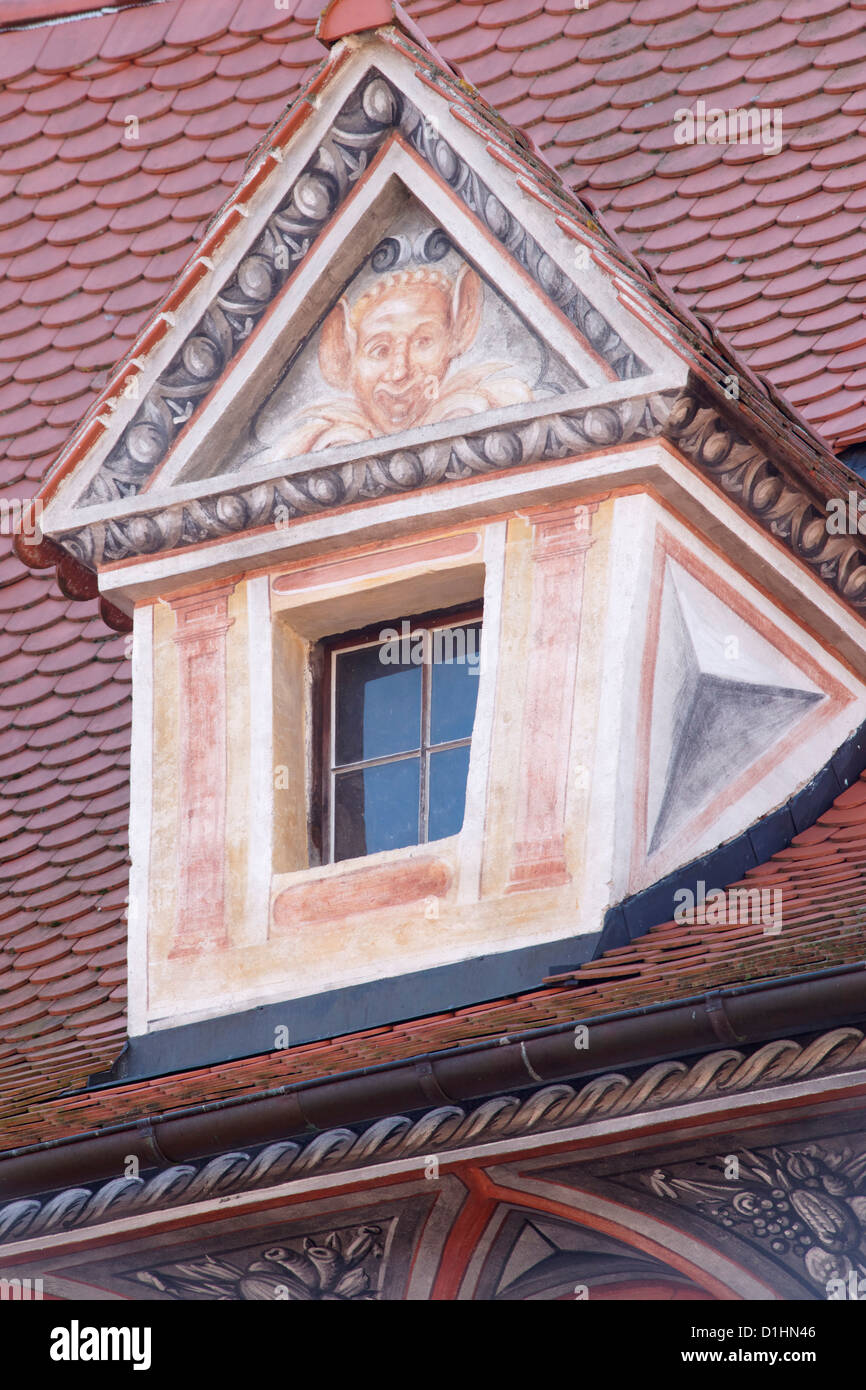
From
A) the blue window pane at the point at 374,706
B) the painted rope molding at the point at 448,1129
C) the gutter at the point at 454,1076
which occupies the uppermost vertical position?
the blue window pane at the point at 374,706

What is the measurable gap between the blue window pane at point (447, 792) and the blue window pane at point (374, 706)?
0.10m

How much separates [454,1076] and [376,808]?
1.24 meters

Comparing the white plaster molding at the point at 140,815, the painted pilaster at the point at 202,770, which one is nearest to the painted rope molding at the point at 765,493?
the painted pilaster at the point at 202,770

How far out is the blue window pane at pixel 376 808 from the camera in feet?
24.7

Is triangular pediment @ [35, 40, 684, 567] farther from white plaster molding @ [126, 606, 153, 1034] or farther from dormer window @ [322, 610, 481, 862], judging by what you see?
dormer window @ [322, 610, 481, 862]

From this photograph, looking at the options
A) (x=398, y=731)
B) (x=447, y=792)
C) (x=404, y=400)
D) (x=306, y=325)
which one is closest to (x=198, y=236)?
(x=306, y=325)

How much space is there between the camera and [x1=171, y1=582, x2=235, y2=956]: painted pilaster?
7473mm

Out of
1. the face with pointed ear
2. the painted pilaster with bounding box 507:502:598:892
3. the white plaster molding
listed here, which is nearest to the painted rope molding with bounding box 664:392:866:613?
the painted pilaster with bounding box 507:502:598:892

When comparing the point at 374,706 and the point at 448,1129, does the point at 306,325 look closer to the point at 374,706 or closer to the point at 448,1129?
the point at 374,706

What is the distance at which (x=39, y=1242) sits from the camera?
7.06m

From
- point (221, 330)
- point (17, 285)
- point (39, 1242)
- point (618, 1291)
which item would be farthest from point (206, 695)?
point (17, 285)

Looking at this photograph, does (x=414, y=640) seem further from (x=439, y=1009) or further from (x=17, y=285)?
(x=17, y=285)

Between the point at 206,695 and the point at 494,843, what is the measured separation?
3.53ft

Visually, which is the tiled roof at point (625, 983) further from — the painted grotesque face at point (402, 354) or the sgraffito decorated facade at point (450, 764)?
the painted grotesque face at point (402, 354)
